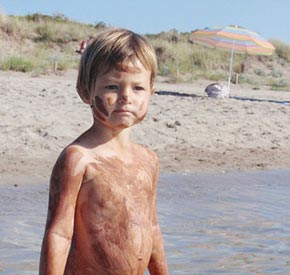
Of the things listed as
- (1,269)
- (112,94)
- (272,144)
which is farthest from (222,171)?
(112,94)

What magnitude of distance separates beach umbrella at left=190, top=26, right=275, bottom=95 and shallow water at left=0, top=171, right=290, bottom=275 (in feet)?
28.9

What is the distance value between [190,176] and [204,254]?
3.26m

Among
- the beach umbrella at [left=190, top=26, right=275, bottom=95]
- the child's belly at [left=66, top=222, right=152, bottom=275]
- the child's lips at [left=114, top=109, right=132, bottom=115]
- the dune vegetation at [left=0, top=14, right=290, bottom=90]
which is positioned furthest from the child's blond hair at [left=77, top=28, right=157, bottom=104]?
the dune vegetation at [left=0, top=14, right=290, bottom=90]

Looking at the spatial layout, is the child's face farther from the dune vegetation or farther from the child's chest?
the dune vegetation

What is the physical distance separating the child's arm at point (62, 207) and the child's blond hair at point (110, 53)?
9.2 inches

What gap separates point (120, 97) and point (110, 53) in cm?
13

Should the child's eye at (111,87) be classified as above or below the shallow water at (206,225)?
above

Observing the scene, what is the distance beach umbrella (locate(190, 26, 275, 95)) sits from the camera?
1705 cm

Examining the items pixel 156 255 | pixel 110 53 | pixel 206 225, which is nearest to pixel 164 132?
pixel 206 225

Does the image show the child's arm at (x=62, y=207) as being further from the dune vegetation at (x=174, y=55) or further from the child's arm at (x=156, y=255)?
the dune vegetation at (x=174, y=55)

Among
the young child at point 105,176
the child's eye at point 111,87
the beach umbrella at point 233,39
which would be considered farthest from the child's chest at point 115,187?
the beach umbrella at point 233,39

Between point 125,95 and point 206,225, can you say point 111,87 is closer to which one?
point 125,95

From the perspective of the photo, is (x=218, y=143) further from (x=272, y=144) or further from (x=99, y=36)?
(x=99, y=36)

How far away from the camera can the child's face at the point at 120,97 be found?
255 cm
